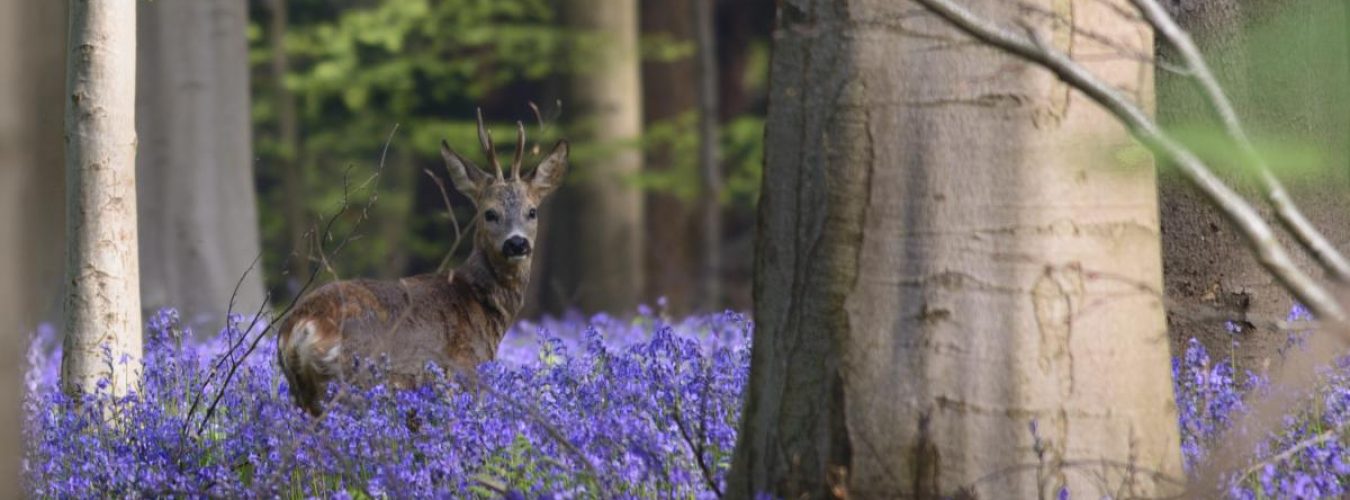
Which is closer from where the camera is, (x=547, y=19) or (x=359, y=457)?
(x=359, y=457)

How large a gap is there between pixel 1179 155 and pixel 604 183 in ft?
50.1

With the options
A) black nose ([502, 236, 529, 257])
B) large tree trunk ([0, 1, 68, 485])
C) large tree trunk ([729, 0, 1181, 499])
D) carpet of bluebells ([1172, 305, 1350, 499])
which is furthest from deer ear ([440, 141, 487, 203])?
large tree trunk ([0, 1, 68, 485])

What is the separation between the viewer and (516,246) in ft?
26.5

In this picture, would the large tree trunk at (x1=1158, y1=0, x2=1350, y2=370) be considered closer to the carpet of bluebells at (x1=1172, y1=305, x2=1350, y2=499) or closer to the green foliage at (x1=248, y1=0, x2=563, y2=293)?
the carpet of bluebells at (x1=1172, y1=305, x2=1350, y2=499)

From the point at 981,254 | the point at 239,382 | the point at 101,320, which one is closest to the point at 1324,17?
the point at 981,254

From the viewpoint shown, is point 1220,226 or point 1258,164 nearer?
point 1258,164

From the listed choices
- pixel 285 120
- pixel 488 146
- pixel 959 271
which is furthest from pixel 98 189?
pixel 285 120

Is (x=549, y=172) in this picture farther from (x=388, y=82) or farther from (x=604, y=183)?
(x=388, y=82)

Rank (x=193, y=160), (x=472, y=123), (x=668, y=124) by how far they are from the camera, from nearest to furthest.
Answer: (x=193, y=160) → (x=668, y=124) → (x=472, y=123)

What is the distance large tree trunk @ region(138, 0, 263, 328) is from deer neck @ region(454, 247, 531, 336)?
149 inches

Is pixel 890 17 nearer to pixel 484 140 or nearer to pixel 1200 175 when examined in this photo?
pixel 1200 175

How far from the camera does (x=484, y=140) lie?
301 inches

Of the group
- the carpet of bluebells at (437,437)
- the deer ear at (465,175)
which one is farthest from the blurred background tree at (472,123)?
the carpet of bluebells at (437,437)

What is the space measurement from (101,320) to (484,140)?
1836mm
